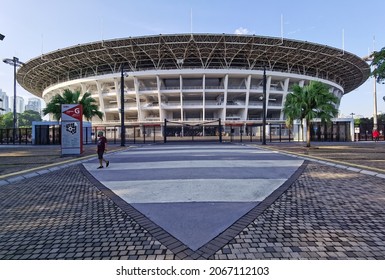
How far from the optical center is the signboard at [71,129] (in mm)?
14398

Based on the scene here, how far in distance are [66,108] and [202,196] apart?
12739mm

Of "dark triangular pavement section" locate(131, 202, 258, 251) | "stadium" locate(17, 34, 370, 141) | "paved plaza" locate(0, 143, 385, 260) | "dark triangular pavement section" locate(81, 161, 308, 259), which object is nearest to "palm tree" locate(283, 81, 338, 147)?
"paved plaza" locate(0, 143, 385, 260)

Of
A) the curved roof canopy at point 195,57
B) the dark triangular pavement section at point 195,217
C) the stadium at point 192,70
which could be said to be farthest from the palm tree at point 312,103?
the curved roof canopy at point 195,57

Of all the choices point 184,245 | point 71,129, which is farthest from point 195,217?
point 71,129

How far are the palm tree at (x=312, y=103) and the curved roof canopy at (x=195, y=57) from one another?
27.1 meters

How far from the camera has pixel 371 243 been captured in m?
3.09

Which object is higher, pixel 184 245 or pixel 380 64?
pixel 380 64

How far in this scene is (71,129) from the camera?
48.3ft

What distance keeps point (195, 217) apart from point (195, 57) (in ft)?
159

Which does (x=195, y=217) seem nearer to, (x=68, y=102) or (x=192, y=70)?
(x=68, y=102)

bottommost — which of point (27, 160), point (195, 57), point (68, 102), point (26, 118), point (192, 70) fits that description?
point (27, 160)

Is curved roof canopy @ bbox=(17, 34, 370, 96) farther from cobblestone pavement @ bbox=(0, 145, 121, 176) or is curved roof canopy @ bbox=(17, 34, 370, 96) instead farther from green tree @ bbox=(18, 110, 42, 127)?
green tree @ bbox=(18, 110, 42, 127)

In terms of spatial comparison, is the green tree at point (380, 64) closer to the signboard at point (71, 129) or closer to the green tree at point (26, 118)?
the signboard at point (71, 129)

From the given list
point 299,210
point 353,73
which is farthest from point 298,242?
point 353,73
